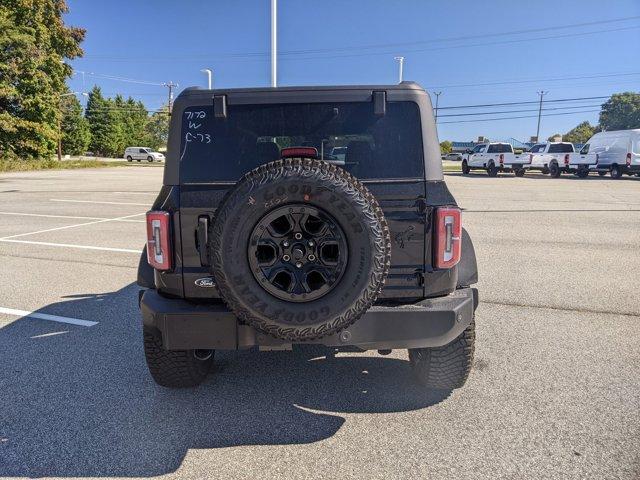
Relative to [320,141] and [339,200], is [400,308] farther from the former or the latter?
[320,141]

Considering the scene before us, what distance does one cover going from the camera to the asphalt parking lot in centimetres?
265

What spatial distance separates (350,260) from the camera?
252cm

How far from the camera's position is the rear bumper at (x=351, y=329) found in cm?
273

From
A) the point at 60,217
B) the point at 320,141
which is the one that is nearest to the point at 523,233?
the point at 320,141

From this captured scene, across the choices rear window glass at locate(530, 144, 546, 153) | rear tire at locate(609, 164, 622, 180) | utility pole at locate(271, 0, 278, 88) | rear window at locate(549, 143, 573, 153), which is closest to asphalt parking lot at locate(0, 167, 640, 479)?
utility pole at locate(271, 0, 278, 88)

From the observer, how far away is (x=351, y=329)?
271 centimetres

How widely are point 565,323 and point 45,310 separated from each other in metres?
5.29

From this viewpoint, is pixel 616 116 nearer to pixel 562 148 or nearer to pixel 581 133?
pixel 581 133

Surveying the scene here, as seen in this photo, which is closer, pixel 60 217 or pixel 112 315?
pixel 112 315

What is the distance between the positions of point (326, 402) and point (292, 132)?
1740mm

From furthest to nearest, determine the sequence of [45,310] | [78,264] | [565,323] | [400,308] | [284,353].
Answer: [78,264], [45,310], [565,323], [284,353], [400,308]

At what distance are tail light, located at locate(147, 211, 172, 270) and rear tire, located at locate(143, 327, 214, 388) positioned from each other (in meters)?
0.56

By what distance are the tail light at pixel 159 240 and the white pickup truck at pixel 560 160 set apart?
32001mm

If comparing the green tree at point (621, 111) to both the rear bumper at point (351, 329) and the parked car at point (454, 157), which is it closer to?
the parked car at point (454, 157)
